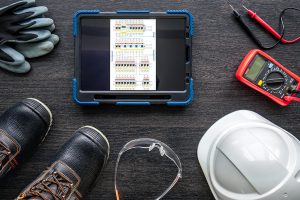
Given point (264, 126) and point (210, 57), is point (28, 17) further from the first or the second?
point (264, 126)

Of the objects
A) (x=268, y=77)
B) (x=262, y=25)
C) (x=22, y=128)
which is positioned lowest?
(x=22, y=128)

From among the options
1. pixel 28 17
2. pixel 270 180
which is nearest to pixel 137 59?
pixel 28 17

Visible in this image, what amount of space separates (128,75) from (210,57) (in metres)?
0.20

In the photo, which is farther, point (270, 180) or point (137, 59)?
point (137, 59)

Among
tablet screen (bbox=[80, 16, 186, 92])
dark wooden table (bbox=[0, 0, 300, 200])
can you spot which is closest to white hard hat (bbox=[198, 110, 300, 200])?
dark wooden table (bbox=[0, 0, 300, 200])

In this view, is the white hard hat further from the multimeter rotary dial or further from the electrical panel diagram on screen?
the electrical panel diagram on screen

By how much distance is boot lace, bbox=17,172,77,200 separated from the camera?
0.84 metres

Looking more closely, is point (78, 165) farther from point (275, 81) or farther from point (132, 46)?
point (275, 81)

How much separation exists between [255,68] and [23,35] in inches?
20.9

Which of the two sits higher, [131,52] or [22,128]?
[131,52]

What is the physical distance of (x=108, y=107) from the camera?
0.90 m

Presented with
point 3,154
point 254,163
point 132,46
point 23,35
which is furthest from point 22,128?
point 254,163

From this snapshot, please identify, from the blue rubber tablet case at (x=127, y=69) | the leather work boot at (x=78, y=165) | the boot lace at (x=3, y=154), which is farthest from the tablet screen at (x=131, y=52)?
the boot lace at (x=3, y=154)

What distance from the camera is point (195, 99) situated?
900 mm
